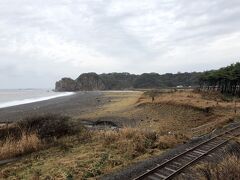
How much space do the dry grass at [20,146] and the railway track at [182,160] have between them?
8392mm

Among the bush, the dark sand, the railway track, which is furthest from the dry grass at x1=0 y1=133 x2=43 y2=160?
the dark sand

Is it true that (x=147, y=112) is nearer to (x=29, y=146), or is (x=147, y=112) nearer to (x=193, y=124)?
(x=193, y=124)

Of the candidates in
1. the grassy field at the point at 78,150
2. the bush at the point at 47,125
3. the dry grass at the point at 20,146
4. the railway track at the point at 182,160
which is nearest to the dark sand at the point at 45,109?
the bush at the point at 47,125

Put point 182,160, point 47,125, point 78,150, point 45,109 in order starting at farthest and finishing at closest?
point 45,109 → point 47,125 → point 78,150 → point 182,160

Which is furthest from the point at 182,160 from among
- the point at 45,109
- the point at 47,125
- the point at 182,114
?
the point at 45,109

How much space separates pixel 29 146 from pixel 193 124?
17362mm

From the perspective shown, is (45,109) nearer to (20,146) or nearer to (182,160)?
A: (20,146)

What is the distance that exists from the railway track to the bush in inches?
368

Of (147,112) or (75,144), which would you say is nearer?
(75,144)

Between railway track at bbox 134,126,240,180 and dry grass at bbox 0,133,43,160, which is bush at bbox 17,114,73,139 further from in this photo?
railway track at bbox 134,126,240,180

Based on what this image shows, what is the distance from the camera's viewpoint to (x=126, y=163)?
1450 cm

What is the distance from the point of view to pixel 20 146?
730 inches

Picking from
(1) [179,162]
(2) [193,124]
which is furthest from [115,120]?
(1) [179,162]

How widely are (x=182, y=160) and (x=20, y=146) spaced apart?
925 centimetres
